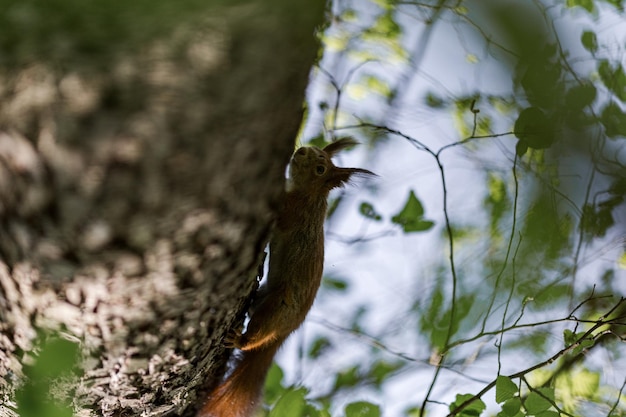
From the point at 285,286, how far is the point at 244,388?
409 millimetres

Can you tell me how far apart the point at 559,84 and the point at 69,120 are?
4.43 ft

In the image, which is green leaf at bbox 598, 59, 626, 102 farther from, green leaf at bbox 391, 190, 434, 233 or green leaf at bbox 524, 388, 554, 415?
green leaf at bbox 524, 388, 554, 415

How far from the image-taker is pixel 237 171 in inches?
44.6

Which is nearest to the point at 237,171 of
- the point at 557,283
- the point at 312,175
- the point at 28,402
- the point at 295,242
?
the point at 28,402

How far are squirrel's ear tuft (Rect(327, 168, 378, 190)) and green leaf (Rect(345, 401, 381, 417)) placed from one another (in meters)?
0.86

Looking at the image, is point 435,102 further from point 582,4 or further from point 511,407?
point 511,407

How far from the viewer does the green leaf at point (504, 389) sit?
75.9 inches

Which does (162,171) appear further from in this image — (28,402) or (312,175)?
(312,175)

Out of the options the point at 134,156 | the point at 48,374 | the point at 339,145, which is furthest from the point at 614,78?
the point at 48,374

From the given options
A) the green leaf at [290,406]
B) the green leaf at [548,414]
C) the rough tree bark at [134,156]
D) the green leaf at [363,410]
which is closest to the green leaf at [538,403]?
the green leaf at [548,414]

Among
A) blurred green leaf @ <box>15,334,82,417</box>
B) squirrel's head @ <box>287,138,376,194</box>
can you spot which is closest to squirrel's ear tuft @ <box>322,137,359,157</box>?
squirrel's head @ <box>287,138,376,194</box>

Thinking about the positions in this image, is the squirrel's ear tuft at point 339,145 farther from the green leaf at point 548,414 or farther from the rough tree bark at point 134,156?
the green leaf at point 548,414

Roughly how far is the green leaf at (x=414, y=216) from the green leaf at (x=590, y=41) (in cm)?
89

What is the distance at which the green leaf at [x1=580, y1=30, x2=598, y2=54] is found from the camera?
222cm
